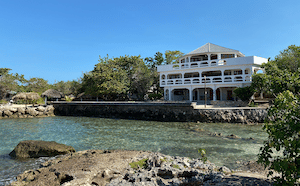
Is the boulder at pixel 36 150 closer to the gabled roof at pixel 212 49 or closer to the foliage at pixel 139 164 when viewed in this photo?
the foliage at pixel 139 164

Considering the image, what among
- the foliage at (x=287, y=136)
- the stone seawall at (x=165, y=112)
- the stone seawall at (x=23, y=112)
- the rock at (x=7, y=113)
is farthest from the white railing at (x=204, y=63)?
the rock at (x=7, y=113)

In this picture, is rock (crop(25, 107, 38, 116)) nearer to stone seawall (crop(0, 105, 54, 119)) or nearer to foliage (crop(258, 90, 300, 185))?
stone seawall (crop(0, 105, 54, 119))

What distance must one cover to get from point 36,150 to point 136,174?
6352 millimetres

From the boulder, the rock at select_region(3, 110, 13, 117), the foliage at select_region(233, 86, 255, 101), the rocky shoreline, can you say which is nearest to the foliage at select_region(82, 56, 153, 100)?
the rock at select_region(3, 110, 13, 117)

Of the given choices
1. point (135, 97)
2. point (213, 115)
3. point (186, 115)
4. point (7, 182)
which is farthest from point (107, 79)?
point (7, 182)

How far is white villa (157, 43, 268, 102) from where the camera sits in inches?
990

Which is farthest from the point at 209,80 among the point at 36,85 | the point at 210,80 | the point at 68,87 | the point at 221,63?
the point at 36,85

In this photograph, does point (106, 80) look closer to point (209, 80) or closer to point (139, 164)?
point (209, 80)

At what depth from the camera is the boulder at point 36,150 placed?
8.89m

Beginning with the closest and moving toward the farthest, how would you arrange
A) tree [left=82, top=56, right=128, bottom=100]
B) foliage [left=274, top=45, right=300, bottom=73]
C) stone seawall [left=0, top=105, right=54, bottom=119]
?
foliage [left=274, top=45, right=300, bottom=73], stone seawall [left=0, top=105, right=54, bottom=119], tree [left=82, top=56, right=128, bottom=100]

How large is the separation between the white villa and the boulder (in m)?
19.1

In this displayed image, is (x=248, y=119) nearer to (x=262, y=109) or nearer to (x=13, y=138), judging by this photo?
(x=262, y=109)

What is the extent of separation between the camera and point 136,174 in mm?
5562

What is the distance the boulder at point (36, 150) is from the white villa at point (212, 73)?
62.5 feet
